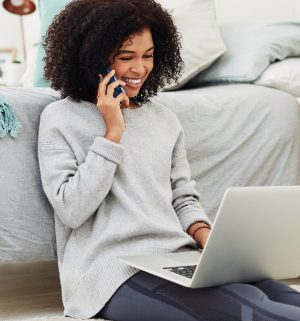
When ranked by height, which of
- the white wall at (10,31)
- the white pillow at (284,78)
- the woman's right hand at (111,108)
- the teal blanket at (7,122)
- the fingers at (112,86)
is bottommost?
the white wall at (10,31)

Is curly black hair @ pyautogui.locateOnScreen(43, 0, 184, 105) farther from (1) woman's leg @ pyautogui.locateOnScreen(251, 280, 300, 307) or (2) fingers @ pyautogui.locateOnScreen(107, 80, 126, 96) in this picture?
(1) woman's leg @ pyautogui.locateOnScreen(251, 280, 300, 307)

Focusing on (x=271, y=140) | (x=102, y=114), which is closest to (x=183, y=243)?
(x=102, y=114)

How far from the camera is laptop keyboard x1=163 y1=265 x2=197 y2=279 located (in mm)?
1155

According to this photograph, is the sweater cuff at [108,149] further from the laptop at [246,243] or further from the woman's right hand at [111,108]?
the laptop at [246,243]

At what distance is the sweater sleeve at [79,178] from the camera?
1279 millimetres

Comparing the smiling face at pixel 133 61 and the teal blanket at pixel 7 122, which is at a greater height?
the smiling face at pixel 133 61

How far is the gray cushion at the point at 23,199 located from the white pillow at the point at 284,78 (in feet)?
2.63

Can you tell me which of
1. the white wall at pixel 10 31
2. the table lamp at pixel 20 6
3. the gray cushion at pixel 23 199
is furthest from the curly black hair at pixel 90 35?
the white wall at pixel 10 31

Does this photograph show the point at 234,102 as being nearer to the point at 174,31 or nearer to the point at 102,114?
the point at 174,31

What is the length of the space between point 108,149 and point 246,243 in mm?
337

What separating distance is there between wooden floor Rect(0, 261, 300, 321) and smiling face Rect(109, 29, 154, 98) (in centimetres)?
58

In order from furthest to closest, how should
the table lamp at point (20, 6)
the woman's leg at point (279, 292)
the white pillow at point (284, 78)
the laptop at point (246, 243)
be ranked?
the table lamp at point (20, 6) → the white pillow at point (284, 78) → the woman's leg at point (279, 292) → the laptop at point (246, 243)

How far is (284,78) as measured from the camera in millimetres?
2006

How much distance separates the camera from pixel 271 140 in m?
1.87
